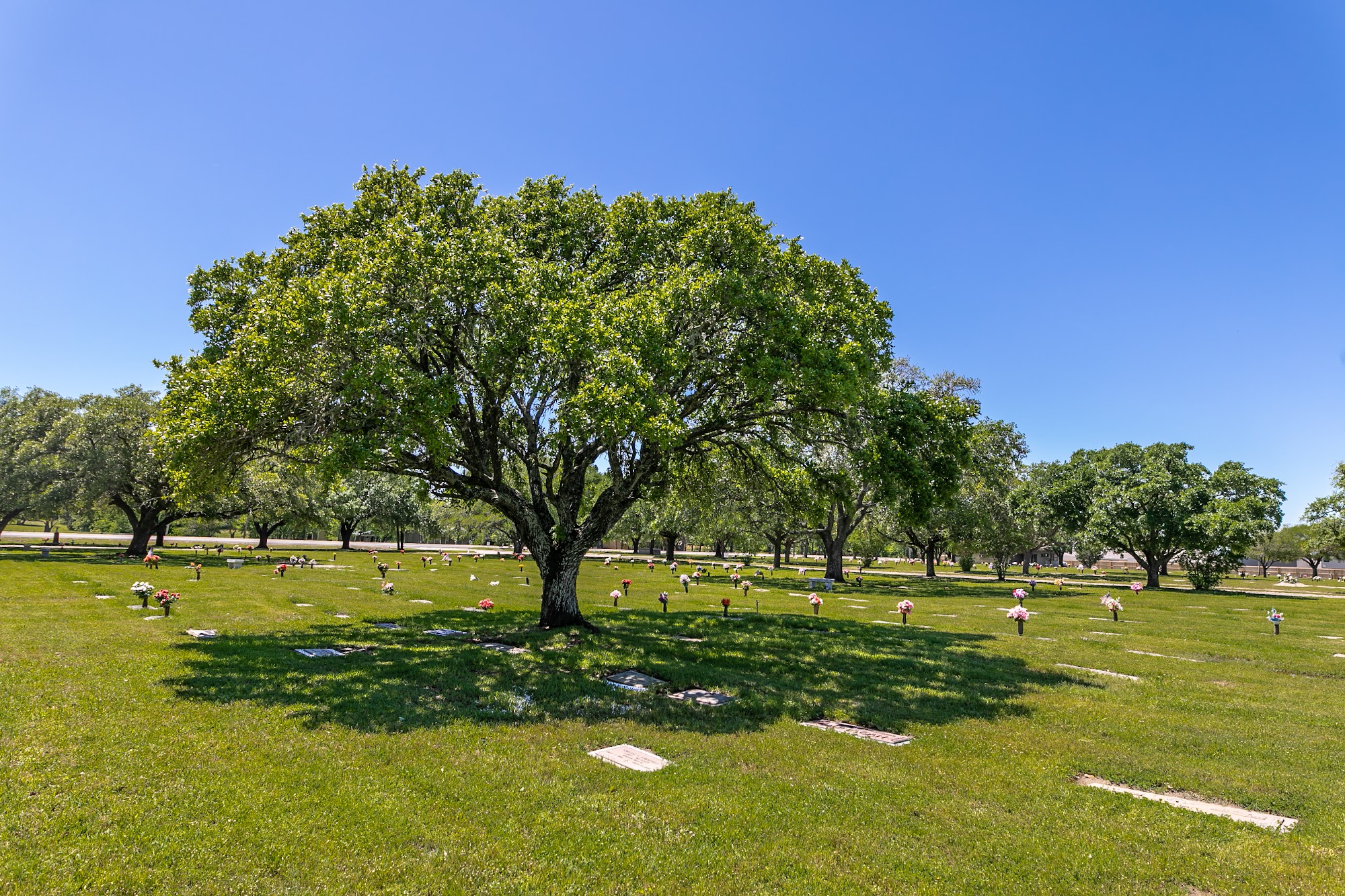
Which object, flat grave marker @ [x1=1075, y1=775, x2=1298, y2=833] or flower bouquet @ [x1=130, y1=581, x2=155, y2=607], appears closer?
flat grave marker @ [x1=1075, y1=775, x2=1298, y2=833]

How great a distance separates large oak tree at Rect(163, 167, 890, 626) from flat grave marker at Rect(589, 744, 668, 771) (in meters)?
5.67

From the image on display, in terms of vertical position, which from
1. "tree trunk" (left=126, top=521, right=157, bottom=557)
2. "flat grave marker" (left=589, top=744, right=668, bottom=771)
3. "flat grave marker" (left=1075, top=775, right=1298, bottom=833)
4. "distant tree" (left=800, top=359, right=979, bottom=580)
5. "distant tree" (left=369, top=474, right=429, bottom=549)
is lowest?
"tree trunk" (left=126, top=521, right=157, bottom=557)

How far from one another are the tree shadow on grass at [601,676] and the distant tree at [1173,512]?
37683mm

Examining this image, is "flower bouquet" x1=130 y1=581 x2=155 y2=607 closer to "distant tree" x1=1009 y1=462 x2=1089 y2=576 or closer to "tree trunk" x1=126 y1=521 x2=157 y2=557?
"tree trunk" x1=126 y1=521 x2=157 y2=557

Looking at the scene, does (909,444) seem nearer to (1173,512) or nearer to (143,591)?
(143,591)

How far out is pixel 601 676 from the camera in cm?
1240

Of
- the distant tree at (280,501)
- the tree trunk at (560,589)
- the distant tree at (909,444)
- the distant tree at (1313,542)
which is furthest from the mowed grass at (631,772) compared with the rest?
the distant tree at (1313,542)

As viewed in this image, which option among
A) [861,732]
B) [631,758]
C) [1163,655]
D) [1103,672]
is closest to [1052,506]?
[1163,655]

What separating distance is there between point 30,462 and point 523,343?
45.8 meters

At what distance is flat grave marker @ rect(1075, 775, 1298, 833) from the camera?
638 cm

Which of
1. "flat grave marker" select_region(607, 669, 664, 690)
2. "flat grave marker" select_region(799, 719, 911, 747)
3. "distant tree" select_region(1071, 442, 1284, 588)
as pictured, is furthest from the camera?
"distant tree" select_region(1071, 442, 1284, 588)

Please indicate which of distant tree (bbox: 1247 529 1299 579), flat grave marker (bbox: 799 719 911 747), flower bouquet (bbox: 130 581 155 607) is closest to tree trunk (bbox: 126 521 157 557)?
flower bouquet (bbox: 130 581 155 607)

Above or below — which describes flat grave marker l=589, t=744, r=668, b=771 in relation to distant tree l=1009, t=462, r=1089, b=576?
below

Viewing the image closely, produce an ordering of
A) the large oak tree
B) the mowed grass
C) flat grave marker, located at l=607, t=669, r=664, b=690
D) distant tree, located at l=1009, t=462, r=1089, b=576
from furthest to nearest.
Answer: distant tree, located at l=1009, t=462, r=1089, b=576 < the large oak tree < flat grave marker, located at l=607, t=669, r=664, b=690 < the mowed grass
